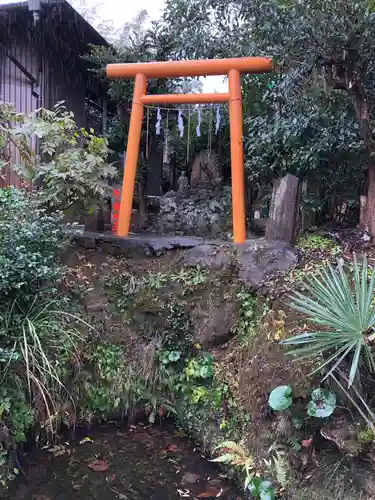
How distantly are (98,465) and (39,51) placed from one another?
26.1 feet

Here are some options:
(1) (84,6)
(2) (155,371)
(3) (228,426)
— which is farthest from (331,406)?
(1) (84,6)

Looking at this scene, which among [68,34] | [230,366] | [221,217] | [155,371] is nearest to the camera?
[230,366]

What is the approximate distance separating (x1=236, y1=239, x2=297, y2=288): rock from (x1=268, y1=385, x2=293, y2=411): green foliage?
1.69 meters

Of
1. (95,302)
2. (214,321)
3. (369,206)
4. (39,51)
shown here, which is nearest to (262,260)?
(214,321)

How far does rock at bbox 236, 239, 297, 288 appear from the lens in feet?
17.0

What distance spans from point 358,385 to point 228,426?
1651 mm

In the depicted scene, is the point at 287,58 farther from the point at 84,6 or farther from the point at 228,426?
the point at 84,6

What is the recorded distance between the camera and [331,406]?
11.0 feet

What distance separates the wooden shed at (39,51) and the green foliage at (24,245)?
119 inches

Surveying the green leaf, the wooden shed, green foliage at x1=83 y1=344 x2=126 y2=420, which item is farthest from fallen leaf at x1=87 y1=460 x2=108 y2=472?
the wooden shed

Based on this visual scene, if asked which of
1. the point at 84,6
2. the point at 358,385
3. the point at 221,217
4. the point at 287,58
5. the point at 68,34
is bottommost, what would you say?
the point at 358,385

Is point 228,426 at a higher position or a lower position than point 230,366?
lower

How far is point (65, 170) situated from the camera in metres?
6.04

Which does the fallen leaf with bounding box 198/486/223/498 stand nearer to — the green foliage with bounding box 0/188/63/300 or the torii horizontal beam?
the green foliage with bounding box 0/188/63/300
